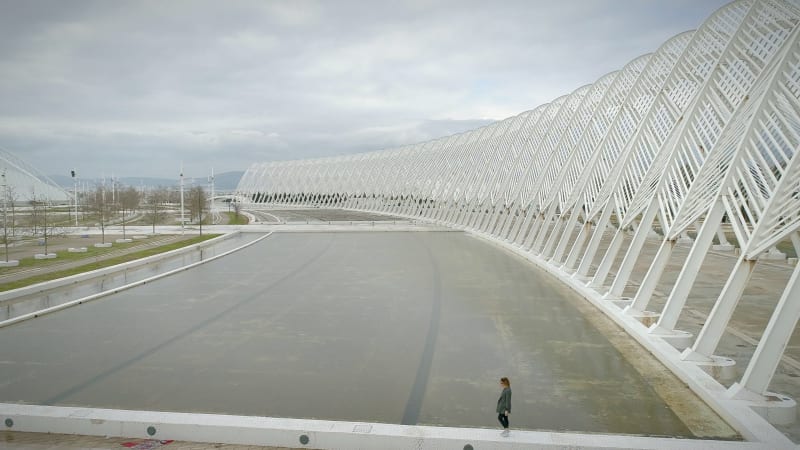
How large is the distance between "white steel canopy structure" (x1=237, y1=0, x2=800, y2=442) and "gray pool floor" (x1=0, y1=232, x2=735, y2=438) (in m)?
1.43

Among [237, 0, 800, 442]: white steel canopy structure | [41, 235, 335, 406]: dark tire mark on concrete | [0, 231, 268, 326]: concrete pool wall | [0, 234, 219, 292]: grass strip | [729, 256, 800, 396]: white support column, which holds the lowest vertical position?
[41, 235, 335, 406]: dark tire mark on concrete

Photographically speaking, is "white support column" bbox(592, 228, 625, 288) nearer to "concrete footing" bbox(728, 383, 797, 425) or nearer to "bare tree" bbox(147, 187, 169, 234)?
"concrete footing" bbox(728, 383, 797, 425)

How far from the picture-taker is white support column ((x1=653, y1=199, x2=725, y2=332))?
9852 millimetres

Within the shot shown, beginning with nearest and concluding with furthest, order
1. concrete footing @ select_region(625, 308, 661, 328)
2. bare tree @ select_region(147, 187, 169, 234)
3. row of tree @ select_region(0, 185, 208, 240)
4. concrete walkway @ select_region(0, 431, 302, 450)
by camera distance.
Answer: concrete walkway @ select_region(0, 431, 302, 450)
concrete footing @ select_region(625, 308, 661, 328)
row of tree @ select_region(0, 185, 208, 240)
bare tree @ select_region(147, 187, 169, 234)

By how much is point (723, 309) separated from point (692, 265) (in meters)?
1.61

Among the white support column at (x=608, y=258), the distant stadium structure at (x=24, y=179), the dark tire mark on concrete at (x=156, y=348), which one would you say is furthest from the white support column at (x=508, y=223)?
the distant stadium structure at (x=24, y=179)

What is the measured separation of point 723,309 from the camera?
866 cm

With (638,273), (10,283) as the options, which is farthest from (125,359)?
(638,273)

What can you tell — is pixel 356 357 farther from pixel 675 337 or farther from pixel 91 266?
pixel 91 266

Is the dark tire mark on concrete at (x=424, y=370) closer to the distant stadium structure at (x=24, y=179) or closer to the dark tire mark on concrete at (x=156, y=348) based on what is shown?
the dark tire mark on concrete at (x=156, y=348)

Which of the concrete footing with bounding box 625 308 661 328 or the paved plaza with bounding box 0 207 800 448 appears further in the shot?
the concrete footing with bounding box 625 308 661 328

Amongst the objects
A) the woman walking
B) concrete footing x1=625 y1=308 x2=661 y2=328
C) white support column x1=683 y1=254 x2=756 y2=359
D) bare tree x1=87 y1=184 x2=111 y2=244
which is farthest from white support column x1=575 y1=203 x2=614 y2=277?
bare tree x1=87 y1=184 x2=111 y2=244

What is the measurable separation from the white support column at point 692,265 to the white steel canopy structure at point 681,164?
0.03 meters

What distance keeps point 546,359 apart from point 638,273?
12249 millimetres
